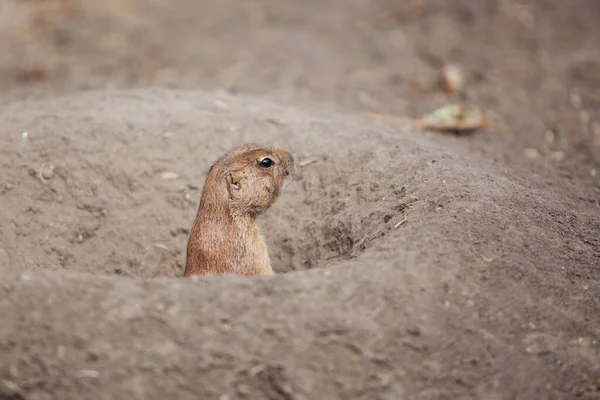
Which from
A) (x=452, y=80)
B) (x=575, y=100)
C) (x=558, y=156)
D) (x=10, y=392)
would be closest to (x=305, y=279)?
(x=10, y=392)

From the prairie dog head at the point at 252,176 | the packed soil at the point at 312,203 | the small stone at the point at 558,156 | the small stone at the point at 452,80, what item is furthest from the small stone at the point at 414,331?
the small stone at the point at 452,80

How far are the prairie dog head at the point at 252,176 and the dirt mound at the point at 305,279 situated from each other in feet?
1.78

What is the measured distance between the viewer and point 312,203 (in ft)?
17.8

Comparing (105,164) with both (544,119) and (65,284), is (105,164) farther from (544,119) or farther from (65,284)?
(544,119)

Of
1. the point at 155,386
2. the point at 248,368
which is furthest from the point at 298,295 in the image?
the point at 155,386

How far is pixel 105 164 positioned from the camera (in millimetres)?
5512

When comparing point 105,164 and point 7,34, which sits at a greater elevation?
point 7,34

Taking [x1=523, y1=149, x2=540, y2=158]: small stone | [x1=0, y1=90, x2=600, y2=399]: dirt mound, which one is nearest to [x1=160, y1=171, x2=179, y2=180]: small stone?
[x1=0, y1=90, x2=600, y2=399]: dirt mound

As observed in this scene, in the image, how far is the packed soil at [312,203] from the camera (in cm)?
334

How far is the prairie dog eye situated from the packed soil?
0.64 m

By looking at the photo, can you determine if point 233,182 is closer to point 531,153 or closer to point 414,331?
point 414,331

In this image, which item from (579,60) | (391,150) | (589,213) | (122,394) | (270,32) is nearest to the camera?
(122,394)

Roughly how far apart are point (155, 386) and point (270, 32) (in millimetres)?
7383

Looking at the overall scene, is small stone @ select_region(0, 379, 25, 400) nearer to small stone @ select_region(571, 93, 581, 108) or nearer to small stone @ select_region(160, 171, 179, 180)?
Result: small stone @ select_region(160, 171, 179, 180)
